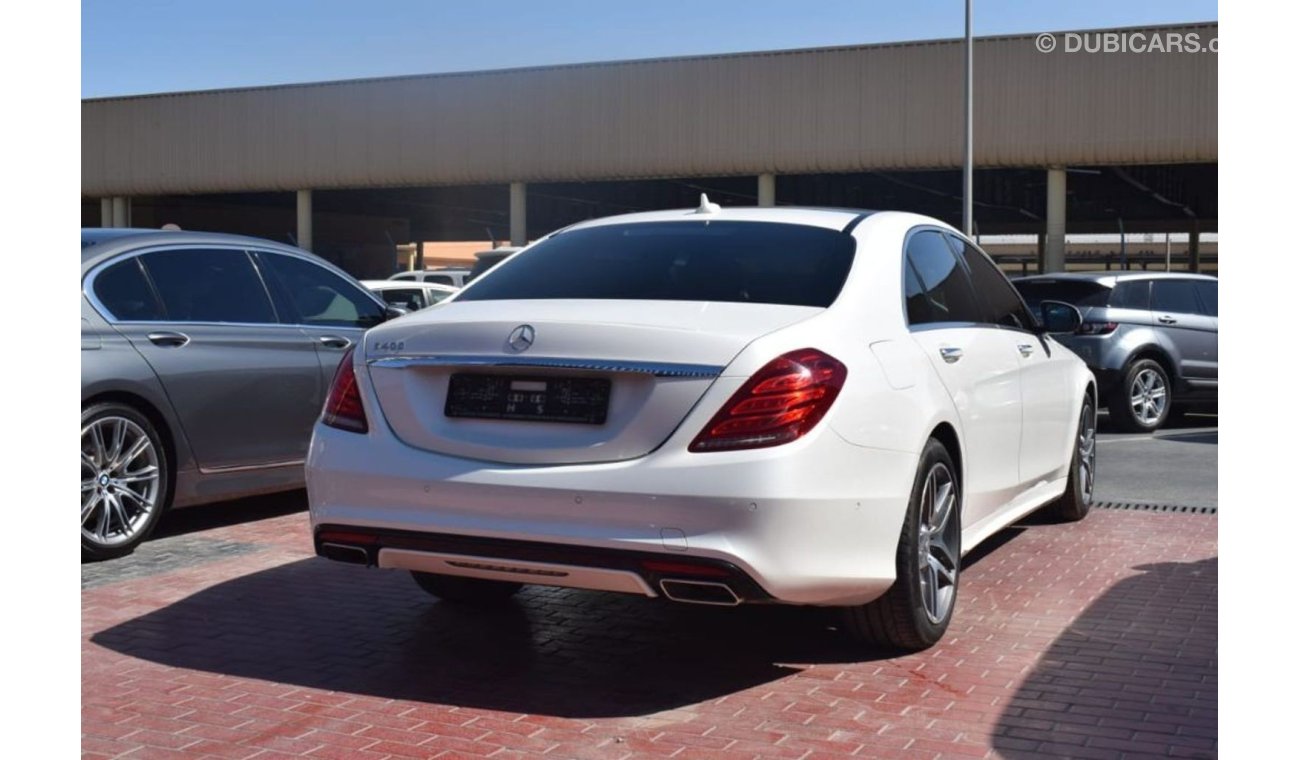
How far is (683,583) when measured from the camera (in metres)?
4.52

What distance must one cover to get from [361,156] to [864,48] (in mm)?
14259

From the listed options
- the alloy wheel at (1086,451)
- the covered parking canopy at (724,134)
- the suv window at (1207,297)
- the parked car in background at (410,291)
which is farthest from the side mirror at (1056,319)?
the covered parking canopy at (724,134)

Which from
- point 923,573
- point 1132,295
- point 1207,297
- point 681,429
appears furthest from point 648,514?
point 1207,297

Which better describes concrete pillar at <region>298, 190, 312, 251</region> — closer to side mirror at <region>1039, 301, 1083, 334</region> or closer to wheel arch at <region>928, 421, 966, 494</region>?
side mirror at <region>1039, 301, 1083, 334</region>

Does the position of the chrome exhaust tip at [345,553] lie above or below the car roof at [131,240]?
below

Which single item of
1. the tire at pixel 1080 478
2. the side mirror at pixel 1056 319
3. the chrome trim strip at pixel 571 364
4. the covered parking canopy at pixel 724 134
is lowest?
the tire at pixel 1080 478

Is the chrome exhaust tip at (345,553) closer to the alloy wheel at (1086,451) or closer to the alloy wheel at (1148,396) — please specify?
the alloy wheel at (1086,451)

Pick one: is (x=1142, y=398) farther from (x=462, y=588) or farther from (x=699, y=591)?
(x=699, y=591)

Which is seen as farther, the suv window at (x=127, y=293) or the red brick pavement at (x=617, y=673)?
the suv window at (x=127, y=293)

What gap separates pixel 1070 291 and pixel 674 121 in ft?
79.5

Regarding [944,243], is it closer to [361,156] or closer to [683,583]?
[683,583]

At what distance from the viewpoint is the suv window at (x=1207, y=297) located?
1476cm

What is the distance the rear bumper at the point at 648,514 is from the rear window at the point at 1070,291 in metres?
9.30

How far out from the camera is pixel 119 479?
707cm
